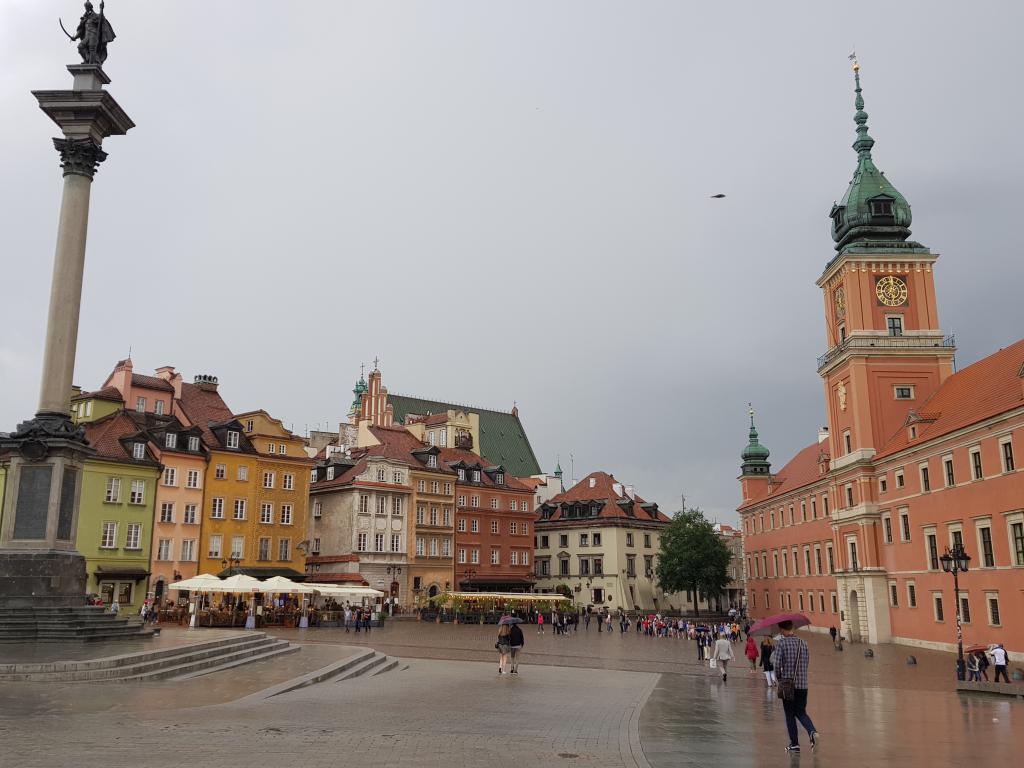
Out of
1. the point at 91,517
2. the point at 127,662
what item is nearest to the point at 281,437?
the point at 91,517

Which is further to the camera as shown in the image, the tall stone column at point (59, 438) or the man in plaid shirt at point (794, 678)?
the tall stone column at point (59, 438)

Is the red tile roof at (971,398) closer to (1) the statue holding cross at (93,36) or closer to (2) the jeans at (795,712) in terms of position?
(2) the jeans at (795,712)

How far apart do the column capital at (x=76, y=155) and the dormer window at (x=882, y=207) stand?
50160 millimetres

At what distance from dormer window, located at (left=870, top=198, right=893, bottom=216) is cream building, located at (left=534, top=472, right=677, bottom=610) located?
3972 cm

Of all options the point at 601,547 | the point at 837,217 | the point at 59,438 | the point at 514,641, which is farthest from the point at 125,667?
the point at 601,547

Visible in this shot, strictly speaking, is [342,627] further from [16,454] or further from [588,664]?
[16,454]

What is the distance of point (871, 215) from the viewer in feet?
192

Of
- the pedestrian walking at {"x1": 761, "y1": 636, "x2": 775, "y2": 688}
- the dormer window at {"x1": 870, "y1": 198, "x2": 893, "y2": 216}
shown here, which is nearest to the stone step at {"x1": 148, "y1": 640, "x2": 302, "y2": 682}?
the pedestrian walking at {"x1": 761, "y1": 636, "x2": 775, "y2": 688}

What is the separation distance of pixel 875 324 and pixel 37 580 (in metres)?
50.1

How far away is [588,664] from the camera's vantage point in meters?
31.7

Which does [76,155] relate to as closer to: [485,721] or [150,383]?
[485,721]

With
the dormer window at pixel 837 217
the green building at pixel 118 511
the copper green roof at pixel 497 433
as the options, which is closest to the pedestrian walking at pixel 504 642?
the green building at pixel 118 511

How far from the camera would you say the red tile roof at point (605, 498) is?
8759 centimetres

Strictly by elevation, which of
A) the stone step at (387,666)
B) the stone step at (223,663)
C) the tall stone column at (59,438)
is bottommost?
the stone step at (387,666)
